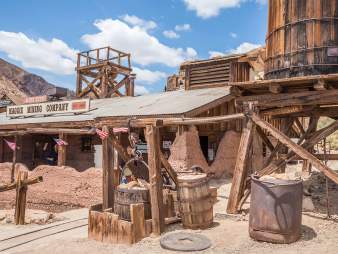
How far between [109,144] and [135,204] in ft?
6.13

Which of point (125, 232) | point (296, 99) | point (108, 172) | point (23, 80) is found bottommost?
point (125, 232)

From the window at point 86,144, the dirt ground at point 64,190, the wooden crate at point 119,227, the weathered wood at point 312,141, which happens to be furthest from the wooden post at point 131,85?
the wooden crate at point 119,227

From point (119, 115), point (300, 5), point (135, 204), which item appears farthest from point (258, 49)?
point (135, 204)

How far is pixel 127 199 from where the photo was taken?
7035 mm

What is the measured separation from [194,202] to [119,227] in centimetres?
162

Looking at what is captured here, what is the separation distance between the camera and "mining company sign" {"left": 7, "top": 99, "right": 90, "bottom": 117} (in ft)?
58.1

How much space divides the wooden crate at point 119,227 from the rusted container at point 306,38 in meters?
4.64

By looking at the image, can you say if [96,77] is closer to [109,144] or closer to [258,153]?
[258,153]

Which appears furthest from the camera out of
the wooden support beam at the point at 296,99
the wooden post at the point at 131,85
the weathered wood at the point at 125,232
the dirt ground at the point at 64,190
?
the wooden post at the point at 131,85

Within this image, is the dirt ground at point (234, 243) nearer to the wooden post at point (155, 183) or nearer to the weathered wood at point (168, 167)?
the wooden post at point (155, 183)

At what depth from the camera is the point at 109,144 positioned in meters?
8.13

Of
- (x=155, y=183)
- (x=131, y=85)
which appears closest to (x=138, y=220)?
(x=155, y=183)

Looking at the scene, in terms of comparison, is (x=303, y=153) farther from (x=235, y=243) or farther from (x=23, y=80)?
(x=23, y=80)

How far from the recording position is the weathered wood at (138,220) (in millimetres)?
6762
